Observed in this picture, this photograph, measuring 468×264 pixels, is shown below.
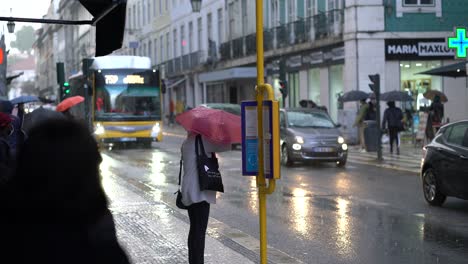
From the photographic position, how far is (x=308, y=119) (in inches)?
832

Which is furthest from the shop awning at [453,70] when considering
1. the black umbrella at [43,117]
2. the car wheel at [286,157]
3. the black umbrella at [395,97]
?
the black umbrella at [43,117]

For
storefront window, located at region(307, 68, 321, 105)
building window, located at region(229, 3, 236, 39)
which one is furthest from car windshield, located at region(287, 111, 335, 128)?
building window, located at region(229, 3, 236, 39)

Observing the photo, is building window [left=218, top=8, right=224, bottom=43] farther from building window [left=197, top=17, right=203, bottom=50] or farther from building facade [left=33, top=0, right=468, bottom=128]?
building window [left=197, top=17, right=203, bottom=50]

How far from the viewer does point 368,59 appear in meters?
31.0

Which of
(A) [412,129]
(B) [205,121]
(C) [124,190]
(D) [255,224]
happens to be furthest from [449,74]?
(B) [205,121]

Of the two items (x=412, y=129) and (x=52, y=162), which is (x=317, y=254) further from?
(x=412, y=129)

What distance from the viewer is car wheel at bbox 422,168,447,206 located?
12070mm

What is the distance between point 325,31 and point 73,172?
31655 mm

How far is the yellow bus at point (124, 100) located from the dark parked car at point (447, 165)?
17.1m

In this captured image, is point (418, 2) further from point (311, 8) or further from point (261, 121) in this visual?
point (261, 121)

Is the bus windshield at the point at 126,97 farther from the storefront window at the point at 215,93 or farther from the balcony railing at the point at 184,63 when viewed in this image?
the balcony railing at the point at 184,63

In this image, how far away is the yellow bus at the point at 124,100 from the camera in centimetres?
2786

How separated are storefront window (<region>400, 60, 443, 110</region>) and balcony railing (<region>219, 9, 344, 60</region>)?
3.25 meters

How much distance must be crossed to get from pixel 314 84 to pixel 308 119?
602 inches
